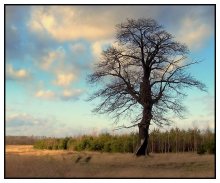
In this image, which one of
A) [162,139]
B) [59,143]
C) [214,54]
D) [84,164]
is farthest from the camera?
[59,143]

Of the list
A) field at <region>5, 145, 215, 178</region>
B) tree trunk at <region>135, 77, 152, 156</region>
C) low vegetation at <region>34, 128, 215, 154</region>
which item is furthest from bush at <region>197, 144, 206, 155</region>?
tree trunk at <region>135, 77, 152, 156</region>

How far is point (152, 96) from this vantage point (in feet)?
77.7

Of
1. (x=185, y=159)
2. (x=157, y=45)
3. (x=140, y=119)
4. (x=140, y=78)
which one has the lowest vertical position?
(x=185, y=159)

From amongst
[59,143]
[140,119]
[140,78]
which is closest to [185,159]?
[140,119]

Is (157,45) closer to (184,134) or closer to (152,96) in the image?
(152,96)

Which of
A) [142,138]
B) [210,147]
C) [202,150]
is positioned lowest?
[202,150]

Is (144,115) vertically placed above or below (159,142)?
above

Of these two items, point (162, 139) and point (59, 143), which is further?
point (59, 143)

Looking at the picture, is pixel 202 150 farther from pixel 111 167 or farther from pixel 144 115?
pixel 111 167

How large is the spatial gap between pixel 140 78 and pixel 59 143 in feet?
36.9

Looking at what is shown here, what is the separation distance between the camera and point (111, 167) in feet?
65.4

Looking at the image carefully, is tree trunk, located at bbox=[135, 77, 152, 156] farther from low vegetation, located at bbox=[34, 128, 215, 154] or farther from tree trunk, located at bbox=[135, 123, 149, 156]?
low vegetation, located at bbox=[34, 128, 215, 154]

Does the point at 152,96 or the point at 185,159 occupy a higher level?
the point at 152,96

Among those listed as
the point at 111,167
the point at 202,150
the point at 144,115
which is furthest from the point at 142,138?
the point at 202,150
